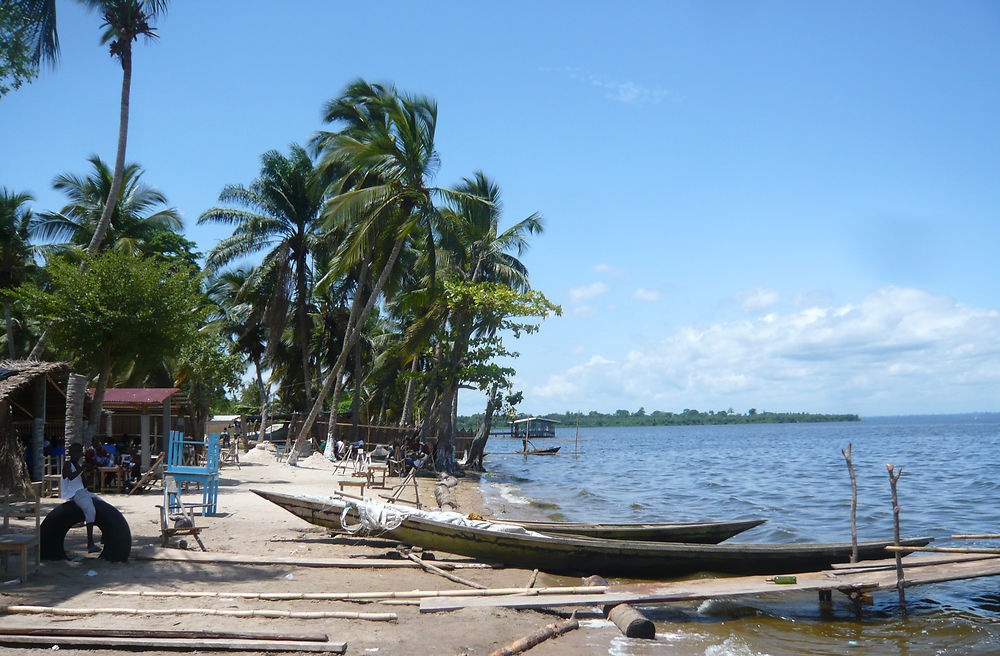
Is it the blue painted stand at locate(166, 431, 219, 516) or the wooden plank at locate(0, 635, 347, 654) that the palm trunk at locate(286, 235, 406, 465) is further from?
the wooden plank at locate(0, 635, 347, 654)

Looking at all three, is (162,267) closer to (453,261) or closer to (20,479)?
(20,479)

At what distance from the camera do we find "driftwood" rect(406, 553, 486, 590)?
890 centimetres

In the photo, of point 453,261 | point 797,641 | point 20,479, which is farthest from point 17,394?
point 453,261

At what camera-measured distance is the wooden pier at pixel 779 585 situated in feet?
26.1

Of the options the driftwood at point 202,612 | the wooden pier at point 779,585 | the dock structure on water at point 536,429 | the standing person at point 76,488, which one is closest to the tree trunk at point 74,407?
the standing person at point 76,488

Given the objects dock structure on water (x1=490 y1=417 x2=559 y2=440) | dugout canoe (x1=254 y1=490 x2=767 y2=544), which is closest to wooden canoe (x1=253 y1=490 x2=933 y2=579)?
dugout canoe (x1=254 y1=490 x2=767 y2=544)

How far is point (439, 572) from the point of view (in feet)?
31.1

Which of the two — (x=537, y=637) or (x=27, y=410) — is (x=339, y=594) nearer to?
(x=537, y=637)

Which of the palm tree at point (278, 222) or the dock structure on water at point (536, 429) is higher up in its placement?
the palm tree at point (278, 222)

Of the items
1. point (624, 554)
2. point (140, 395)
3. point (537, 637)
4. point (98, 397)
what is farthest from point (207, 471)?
point (140, 395)

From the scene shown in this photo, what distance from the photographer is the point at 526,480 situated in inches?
1232

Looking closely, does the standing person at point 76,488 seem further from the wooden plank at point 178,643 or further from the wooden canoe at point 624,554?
the wooden canoe at point 624,554

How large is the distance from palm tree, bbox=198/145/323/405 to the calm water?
11.8 meters

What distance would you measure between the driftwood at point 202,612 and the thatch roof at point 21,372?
723cm
